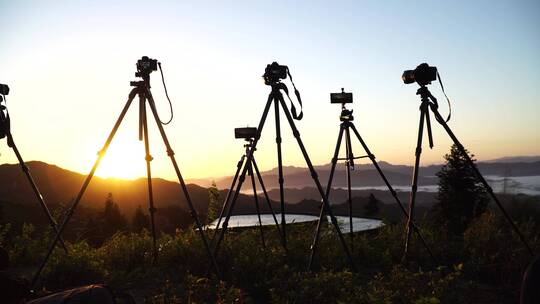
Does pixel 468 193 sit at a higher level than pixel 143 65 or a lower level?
lower

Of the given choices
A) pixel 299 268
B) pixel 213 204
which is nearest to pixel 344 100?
pixel 299 268

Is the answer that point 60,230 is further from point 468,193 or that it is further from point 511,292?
point 468,193

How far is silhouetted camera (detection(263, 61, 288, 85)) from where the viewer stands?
661 cm

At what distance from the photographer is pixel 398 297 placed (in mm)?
4402

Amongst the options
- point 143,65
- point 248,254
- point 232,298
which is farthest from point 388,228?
point 143,65

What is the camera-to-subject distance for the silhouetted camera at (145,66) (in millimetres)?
6176

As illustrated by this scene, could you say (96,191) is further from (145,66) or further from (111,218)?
(145,66)

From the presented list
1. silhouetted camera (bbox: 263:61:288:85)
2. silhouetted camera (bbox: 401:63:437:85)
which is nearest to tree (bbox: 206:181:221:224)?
silhouetted camera (bbox: 263:61:288:85)

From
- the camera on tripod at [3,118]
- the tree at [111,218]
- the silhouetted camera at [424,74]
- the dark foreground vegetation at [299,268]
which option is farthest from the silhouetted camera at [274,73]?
the tree at [111,218]

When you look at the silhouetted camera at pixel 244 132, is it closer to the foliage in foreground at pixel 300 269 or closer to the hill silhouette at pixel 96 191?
the foliage in foreground at pixel 300 269

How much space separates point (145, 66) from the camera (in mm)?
6176

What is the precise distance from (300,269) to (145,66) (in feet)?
15.3

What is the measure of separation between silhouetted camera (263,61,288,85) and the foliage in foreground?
3.30 metres

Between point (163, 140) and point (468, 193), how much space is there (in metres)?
22.5
